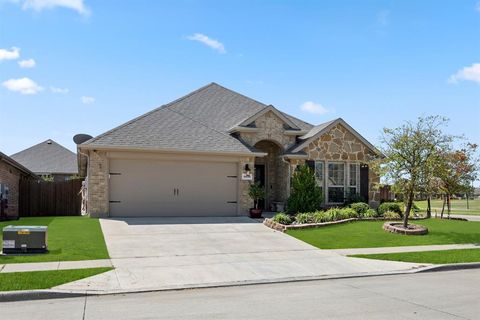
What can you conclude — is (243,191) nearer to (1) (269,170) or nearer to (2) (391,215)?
(1) (269,170)

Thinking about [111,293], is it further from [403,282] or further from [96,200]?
[96,200]

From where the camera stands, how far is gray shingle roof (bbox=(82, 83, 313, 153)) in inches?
767

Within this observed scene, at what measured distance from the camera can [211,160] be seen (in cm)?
2039

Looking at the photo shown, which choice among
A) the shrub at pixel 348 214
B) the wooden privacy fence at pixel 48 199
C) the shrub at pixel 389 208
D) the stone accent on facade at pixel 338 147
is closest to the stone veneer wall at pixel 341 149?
the stone accent on facade at pixel 338 147

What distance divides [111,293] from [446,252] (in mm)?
9176

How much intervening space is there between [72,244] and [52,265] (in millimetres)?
2556

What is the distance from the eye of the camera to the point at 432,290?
8.80m

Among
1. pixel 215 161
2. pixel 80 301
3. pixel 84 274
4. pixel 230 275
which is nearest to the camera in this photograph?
pixel 80 301

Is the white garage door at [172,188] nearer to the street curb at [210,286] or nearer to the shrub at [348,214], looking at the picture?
the shrub at [348,214]

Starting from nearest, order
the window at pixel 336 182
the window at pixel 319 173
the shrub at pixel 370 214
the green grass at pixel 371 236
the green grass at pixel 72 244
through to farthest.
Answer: the green grass at pixel 72 244 → the green grass at pixel 371 236 → the shrub at pixel 370 214 → the window at pixel 319 173 → the window at pixel 336 182

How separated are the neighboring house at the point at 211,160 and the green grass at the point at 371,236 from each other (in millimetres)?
4744

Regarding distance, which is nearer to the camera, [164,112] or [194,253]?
[194,253]

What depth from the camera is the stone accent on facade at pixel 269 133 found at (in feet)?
72.3

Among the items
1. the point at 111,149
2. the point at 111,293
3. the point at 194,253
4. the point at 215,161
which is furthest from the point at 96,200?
the point at 111,293
